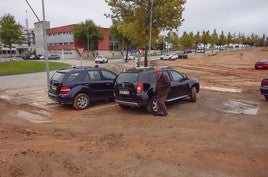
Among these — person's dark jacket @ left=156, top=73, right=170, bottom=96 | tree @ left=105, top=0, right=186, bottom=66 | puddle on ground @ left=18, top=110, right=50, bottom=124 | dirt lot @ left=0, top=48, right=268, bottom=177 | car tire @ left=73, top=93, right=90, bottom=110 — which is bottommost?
puddle on ground @ left=18, top=110, right=50, bottom=124

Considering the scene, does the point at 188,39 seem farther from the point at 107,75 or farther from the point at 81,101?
the point at 81,101

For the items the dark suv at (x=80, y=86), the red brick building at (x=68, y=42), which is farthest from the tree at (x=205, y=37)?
the dark suv at (x=80, y=86)

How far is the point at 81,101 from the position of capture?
11375 millimetres

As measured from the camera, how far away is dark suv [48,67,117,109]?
435 inches

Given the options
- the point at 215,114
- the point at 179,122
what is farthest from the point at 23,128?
the point at 215,114

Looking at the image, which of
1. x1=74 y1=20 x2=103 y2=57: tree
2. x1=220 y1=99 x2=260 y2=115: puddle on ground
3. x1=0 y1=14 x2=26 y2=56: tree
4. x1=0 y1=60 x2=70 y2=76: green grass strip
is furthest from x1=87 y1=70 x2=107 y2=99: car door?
x1=74 y1=20 x2=103 y2=57: tree

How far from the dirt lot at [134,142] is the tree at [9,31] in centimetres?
5081

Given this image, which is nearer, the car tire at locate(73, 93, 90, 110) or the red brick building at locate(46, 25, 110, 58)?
the car tire at locate(73, 93, 90, 110)

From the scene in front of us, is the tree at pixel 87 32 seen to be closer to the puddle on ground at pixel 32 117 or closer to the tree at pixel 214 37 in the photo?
the tree at pixel 214 37

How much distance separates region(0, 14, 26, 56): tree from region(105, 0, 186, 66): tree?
38954 mm

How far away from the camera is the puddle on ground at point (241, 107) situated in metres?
10.8

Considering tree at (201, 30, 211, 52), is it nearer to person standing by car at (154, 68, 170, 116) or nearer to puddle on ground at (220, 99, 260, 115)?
puddle on ground at (220, 99, 260, 115)

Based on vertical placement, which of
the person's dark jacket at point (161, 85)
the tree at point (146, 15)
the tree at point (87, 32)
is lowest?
the person's dark jacket at point (161, 85)

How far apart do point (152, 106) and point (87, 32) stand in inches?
2623
